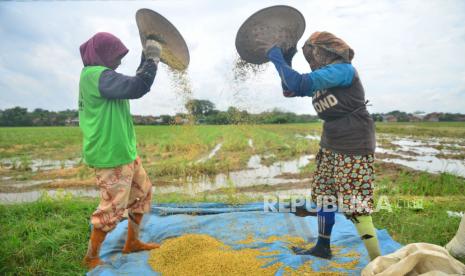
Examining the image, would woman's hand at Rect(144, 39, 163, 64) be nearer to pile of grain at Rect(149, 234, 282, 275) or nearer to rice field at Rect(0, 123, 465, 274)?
rice field at Rect(0, 123, 465, 274)

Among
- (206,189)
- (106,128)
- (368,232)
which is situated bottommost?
(206,189)

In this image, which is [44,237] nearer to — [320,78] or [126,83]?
[126,83]

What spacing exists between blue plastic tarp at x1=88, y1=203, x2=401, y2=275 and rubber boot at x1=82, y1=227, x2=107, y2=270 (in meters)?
0.09

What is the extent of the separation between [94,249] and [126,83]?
1208mm

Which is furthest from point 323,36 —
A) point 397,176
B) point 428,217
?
point 397,176

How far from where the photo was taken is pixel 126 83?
88.4 inches

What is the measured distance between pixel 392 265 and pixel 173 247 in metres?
1.54

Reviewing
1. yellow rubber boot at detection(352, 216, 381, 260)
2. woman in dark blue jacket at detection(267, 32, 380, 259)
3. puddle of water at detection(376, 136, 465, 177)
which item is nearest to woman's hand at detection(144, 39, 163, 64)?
woman in dark blue jacket at detection(267, 32, 380, 259)

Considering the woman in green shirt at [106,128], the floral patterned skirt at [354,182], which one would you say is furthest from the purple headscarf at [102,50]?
the floral patterned skirt at [354,182]

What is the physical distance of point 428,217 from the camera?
11.2ft

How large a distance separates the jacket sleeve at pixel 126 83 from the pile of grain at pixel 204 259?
1.19 meters

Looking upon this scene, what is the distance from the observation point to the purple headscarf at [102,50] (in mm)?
2406

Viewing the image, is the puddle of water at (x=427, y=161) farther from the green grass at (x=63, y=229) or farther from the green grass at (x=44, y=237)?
the green grass at (x=44, y=237)

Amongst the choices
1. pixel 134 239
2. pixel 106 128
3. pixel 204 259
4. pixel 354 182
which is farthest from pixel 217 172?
pixel 354 182
